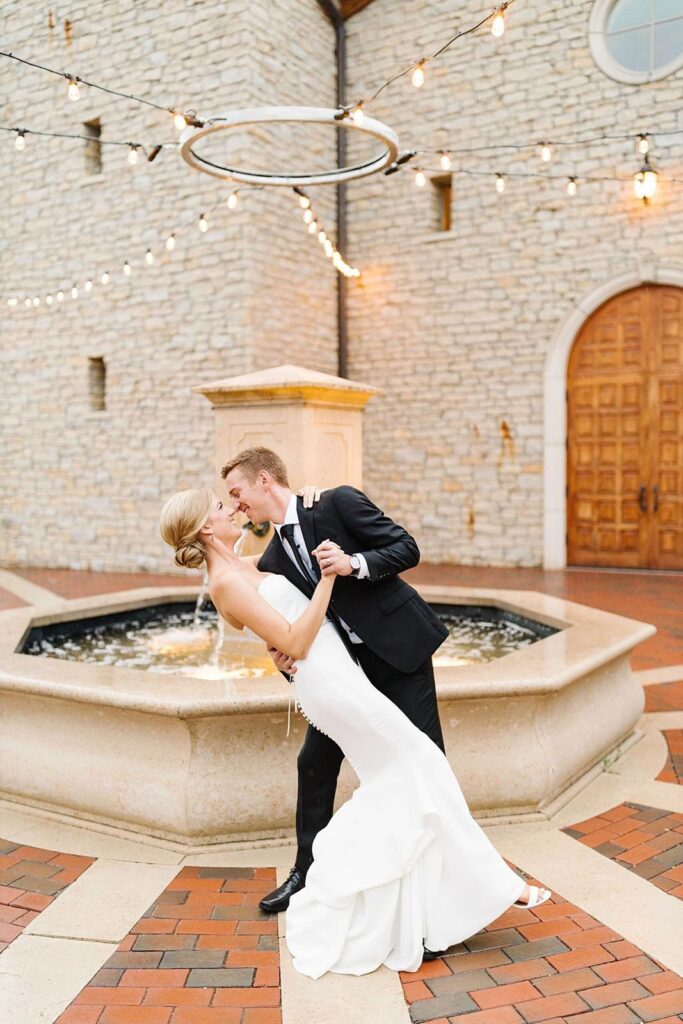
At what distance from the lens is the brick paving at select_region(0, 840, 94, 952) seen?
2.53 metres

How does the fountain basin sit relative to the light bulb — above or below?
below

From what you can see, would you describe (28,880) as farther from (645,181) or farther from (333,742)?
(645,181)

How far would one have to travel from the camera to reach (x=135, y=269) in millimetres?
11031

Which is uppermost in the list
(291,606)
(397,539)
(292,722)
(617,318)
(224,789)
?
(617,318)

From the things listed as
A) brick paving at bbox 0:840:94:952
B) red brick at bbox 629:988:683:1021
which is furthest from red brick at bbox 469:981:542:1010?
brick paving at bbox 0:840:94:952

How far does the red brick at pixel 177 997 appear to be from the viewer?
2105mm

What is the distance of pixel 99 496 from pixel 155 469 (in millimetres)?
1052

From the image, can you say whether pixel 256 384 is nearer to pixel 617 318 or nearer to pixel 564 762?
pixel 564 762

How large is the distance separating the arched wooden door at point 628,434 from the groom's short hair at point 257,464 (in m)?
8.41

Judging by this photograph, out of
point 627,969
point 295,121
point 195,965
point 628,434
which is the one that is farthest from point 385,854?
point 628,434

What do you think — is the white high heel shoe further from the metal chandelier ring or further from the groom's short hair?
the metal chandelier ring

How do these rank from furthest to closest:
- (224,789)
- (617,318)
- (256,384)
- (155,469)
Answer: (155,469) < (617,318) < (256,384) < (224,789)

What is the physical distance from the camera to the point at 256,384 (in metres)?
4.98

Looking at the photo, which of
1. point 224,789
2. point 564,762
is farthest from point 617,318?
point 224,789
